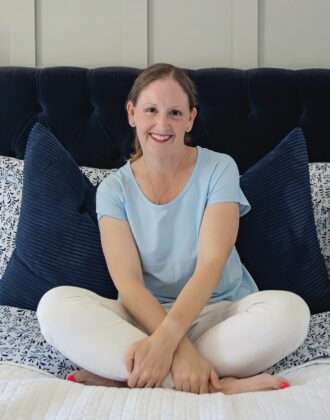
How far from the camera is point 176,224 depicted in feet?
5.42

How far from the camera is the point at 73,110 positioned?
2090 mm

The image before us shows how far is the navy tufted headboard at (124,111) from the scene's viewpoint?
2.08m

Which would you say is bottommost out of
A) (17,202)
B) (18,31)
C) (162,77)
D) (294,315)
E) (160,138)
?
(294,315)

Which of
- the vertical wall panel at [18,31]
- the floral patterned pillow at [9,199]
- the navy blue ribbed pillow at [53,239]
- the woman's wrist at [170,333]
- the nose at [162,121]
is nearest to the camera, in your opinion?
the woman's wrist at [170,333]

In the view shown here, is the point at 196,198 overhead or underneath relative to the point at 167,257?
overhead

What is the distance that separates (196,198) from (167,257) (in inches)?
6.6

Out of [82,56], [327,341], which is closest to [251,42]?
[82,56]

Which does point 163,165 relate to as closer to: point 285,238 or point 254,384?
point 285,238

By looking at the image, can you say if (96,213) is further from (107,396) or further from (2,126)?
(107,396)

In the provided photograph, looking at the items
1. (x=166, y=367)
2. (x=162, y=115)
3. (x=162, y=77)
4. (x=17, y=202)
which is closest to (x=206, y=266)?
(x=166, y=367)

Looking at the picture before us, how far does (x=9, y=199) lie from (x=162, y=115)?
57 centimetres

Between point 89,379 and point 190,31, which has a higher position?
point 190,31

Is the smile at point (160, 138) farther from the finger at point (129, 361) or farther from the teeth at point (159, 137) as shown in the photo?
the finger at point (129, 361)

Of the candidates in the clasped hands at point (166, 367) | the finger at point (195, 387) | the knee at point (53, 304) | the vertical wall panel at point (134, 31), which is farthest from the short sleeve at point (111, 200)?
the vertical wall panel at point (134, 31)
